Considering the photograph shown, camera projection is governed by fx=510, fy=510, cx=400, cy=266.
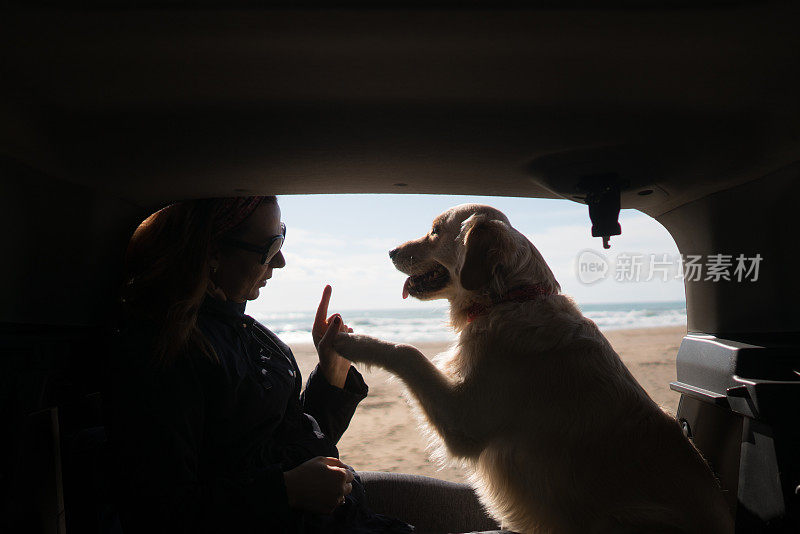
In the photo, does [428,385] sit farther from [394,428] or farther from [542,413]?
[394,428]

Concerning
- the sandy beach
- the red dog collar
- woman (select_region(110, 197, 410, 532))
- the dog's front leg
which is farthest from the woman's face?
the red dog collar

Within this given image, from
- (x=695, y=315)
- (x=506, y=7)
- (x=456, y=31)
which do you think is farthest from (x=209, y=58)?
(x=695, y=315)

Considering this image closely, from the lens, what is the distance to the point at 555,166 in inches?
68.8

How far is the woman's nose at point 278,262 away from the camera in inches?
73.4

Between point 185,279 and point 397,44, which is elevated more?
point 397,44

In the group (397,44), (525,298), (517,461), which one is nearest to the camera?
→ (397,44)

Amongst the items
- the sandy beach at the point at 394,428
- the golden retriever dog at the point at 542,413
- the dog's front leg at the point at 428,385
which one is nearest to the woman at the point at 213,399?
the dog's front leg at the point at 428,385

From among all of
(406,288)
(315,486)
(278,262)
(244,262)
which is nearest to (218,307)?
(244,262)

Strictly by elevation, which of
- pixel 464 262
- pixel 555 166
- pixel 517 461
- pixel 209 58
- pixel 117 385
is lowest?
pixel 517 461

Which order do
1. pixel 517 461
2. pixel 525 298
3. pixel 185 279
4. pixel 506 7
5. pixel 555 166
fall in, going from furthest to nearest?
1. pixel 525 298
2. pixel 517 461
3. pixel 555 166
4. pixel 185 279
5. pixel 506 7

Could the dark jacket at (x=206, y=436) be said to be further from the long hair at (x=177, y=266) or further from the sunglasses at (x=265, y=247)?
the sunglasses at (x=265, y=247)

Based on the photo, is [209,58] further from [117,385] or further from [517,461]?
[517,461]

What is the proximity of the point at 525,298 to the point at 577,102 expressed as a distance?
101 centimetres

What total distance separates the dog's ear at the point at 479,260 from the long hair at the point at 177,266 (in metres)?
0.88
